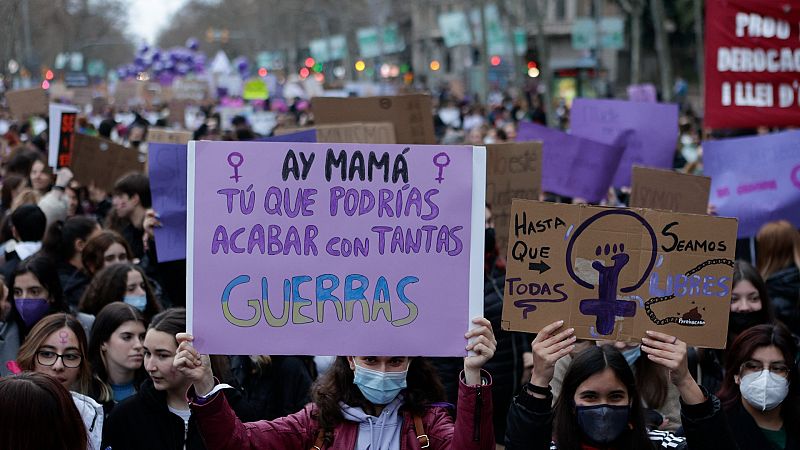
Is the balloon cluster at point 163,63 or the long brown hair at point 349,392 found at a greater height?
the balloon cluster at point 163,63

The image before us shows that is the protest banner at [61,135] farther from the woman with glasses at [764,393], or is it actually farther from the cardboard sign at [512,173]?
the woman with glasses at [764,393]

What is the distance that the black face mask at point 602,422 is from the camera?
3912 millimetres

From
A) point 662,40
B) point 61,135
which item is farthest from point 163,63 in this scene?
point 61,135

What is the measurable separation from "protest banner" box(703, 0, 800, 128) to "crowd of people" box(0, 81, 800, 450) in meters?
1.61

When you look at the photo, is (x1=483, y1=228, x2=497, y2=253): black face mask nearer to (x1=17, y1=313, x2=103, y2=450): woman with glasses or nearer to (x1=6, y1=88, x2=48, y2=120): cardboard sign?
(x1=17, y1=313, x2=103, y2=450): woman with glasses

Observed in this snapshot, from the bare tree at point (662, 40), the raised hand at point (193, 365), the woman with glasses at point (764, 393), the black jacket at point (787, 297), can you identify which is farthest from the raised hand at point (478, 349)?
the bare tree at point (662, 40)

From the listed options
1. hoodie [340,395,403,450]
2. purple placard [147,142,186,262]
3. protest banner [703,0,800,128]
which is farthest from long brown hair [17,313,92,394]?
protest banner [703,0,800,128]

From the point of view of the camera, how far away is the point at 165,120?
19.9 meters

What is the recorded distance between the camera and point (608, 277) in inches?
152

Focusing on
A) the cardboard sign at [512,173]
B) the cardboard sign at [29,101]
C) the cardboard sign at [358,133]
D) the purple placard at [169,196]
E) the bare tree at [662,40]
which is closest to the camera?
the purple placard at [169,196]

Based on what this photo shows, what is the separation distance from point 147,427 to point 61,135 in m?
5.66

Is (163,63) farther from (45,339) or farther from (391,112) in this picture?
(45,339)

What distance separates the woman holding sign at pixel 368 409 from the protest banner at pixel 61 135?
6057 mm

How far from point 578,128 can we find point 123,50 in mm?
104965
